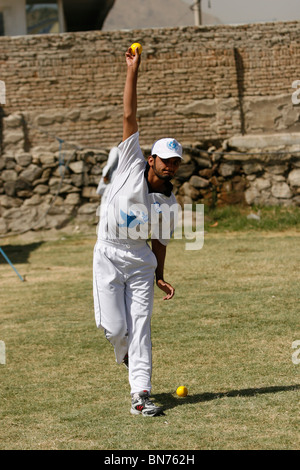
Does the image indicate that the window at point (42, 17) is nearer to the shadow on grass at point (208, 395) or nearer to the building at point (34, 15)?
the building at point (34, 15)

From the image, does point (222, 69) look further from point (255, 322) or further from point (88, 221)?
point (255, 322)

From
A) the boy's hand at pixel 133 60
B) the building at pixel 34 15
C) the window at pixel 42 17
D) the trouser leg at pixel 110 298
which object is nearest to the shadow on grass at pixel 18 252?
the trouser leg at pixel 110 298

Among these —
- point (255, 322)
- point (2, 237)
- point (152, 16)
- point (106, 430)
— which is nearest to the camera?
point (106, 430)

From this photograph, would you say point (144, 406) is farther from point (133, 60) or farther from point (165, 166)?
point (133, 60)

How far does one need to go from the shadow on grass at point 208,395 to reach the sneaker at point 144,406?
248mm

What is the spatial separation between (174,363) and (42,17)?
19.2 meters

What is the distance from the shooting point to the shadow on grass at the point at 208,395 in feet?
18.5

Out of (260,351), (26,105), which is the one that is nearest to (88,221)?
(26,105)

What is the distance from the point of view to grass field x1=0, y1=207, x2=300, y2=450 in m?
4.93

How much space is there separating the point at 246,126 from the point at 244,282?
8220 millimetres

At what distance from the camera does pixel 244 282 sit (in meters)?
10.5

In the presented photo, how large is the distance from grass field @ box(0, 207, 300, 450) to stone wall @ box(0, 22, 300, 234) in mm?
5455

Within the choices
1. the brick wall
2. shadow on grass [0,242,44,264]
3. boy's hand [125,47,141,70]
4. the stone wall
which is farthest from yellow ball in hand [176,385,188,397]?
the brick wall

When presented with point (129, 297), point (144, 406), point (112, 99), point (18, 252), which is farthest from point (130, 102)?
point (112, 99)
